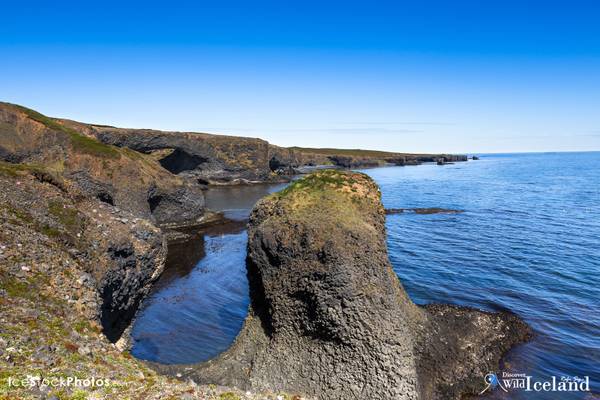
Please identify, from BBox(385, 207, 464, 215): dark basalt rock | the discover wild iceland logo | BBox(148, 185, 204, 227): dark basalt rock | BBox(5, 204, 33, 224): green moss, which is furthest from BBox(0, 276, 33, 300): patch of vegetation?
BBox(385, 207, 464, 215): dark basalt rock

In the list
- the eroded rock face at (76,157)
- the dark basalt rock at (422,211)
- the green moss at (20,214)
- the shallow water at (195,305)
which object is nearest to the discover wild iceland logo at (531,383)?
the shallow water at (195,305)

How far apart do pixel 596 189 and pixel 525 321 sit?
87.9 metres

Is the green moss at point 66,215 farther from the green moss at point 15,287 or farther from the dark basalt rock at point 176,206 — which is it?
the dark basalt rock at point 176,206

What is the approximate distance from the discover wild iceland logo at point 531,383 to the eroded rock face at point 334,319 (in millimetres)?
552

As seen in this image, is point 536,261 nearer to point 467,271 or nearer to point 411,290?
point 467,271

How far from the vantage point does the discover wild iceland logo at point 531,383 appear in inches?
715

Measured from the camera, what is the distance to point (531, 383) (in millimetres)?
18578

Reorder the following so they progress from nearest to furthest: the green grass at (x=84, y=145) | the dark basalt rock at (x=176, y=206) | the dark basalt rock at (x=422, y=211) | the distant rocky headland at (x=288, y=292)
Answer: the distant rocky headland at (x=288, y=292) < the green grass at (x=84, y=145) < the dark basalt rock at (x=176, y=206) < the dark basalt rock at (x=422, y=211)

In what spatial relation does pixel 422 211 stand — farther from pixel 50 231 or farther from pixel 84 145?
pixel 50 231

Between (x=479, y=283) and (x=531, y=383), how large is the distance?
44.4ft

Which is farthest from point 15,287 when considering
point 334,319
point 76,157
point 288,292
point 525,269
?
point 76,157

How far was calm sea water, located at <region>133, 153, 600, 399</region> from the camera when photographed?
2136cm

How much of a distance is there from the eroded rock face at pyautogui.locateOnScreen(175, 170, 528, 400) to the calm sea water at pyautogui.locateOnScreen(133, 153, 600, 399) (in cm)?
346

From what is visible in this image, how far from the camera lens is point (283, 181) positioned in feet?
365
